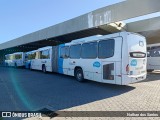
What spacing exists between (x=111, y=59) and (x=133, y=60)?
1129 millimetres

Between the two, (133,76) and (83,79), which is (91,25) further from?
(133,76)

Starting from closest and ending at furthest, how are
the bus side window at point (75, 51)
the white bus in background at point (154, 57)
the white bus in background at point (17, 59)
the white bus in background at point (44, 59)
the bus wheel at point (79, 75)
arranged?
the bus wheel at point (79, 75) < the bus side window at point (75, 51) < the white bus in background at point (154, 57) < the white bus in background at point (44, 59) < the white bus in background at point (17, 59)

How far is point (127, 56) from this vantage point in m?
9.41

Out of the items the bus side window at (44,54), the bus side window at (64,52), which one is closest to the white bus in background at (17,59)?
the bus side window at (44,54)

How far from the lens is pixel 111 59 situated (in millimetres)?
10008

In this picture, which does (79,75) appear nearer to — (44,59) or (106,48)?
(106,48)

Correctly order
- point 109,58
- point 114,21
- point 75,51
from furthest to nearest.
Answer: point 114,21, point 75,51, point 109,58

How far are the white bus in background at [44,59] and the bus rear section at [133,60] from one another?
33.9 feet

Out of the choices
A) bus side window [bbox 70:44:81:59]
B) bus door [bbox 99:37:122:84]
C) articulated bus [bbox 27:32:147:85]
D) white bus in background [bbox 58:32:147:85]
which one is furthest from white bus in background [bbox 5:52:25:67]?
bus door [bbox 99:37:122:84]

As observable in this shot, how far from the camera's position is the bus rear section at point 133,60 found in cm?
936

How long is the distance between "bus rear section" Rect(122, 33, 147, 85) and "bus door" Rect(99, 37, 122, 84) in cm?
29

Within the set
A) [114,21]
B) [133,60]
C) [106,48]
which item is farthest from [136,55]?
[114,21]

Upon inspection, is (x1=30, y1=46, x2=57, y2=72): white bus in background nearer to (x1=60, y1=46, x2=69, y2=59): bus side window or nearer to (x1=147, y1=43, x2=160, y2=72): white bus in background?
(x1=60, y1=46, x2=69, y2=59): bus side window

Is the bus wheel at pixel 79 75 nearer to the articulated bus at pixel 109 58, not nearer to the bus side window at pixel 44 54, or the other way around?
the articulated bus at pixel 109 58
